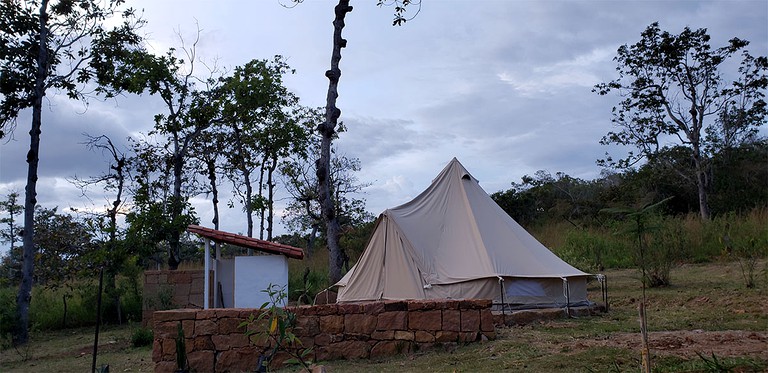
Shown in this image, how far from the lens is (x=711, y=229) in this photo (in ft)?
53.6

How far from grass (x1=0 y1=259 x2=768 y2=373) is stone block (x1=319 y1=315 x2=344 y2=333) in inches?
15.5

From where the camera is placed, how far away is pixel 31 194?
1391cm

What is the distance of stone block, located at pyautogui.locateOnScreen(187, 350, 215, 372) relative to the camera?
7.83 metres

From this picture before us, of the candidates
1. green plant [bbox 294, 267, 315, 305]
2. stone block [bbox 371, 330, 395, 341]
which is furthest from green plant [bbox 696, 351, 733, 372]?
stone block [bbox 371, 330, 395, 341]

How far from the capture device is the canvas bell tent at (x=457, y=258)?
10586mm

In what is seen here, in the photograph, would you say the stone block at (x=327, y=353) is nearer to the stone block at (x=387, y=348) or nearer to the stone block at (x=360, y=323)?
the stone block at (x=360, y=323)

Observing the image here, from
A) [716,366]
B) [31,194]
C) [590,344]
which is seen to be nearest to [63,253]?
[31,194]

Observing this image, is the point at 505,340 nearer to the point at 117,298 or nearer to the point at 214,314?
the point at 214,314

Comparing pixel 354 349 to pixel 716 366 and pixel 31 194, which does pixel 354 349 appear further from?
pixel 31 194

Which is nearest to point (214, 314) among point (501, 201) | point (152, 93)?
point (152, 93)

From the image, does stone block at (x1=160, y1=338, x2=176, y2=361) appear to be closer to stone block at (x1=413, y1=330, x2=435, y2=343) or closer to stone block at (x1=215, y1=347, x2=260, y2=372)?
stone block at (x1=215, y1=347, x2=260, y2=372)

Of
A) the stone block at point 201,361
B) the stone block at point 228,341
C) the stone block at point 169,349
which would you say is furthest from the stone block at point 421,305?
the stone block at point 169,349

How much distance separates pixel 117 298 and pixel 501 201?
17.0 meters

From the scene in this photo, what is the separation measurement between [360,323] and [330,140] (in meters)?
5.98
